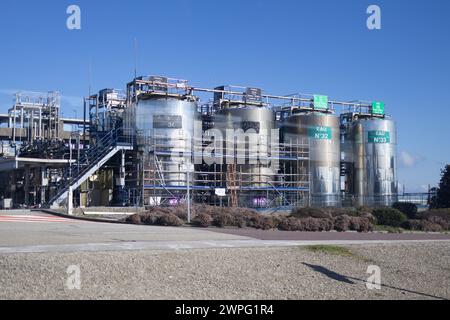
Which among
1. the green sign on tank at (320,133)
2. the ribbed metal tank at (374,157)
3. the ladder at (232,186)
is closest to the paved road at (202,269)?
the ladder at (232,186)

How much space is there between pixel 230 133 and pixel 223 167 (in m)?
3.25

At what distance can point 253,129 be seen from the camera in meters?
56.6

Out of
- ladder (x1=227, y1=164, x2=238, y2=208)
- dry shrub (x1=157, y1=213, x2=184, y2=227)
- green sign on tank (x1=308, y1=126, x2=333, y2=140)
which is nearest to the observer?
dry shrub (x1=157, y1=213, x2=184, y2=227)

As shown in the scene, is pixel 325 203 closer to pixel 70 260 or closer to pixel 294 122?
pixel 294 122

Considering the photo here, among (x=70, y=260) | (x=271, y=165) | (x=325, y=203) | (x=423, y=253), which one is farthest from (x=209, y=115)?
(x=70, y=260)

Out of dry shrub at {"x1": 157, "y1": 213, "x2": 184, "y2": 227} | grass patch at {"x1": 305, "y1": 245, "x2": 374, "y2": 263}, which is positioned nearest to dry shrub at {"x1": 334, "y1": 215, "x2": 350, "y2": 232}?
dry shrub at {"x1": 157, "y1": 213, "x2": 184, "y2": 227}

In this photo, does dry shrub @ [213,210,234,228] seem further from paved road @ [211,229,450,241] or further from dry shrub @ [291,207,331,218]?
dry shrub @ [291,207,331,218]

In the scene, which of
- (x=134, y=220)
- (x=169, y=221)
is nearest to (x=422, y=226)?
(x=169, y=221)

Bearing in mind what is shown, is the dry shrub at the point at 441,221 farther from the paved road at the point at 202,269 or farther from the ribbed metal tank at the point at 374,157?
the ribbed metal tank at the point at 374,157

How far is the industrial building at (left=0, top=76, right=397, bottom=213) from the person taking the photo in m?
50.0

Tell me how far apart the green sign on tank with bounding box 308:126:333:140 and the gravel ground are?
42.0 meters

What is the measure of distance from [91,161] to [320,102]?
1070 inches

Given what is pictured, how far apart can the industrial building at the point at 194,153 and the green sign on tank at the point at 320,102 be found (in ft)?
0.43

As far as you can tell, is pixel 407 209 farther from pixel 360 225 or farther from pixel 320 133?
pixel 360 225
